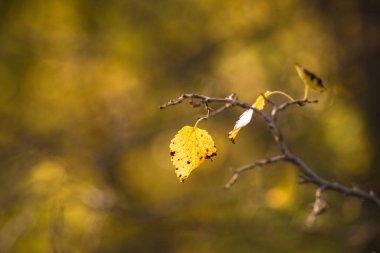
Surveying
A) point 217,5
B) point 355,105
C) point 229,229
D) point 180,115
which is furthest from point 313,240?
point 217,5

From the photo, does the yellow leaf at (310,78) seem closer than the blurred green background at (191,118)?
Yes

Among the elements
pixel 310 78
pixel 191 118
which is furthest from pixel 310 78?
pixel 191 118

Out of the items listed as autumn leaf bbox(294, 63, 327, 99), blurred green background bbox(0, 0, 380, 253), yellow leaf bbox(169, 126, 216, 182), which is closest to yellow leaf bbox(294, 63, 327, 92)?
autumn leaf bbox(294, 63, 327, 99)

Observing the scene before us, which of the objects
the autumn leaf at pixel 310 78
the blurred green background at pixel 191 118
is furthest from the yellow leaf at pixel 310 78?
the blurred green background at pixel 191 118

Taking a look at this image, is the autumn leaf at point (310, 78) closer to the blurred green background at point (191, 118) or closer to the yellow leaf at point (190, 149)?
the yellow leaf at point (190, 149)

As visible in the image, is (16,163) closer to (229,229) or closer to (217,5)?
(229,229)

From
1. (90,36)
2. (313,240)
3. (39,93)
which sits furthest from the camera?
(39,93)

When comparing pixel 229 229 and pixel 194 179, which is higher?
pixel 194 179

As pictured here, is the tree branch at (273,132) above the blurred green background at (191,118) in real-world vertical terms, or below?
below
